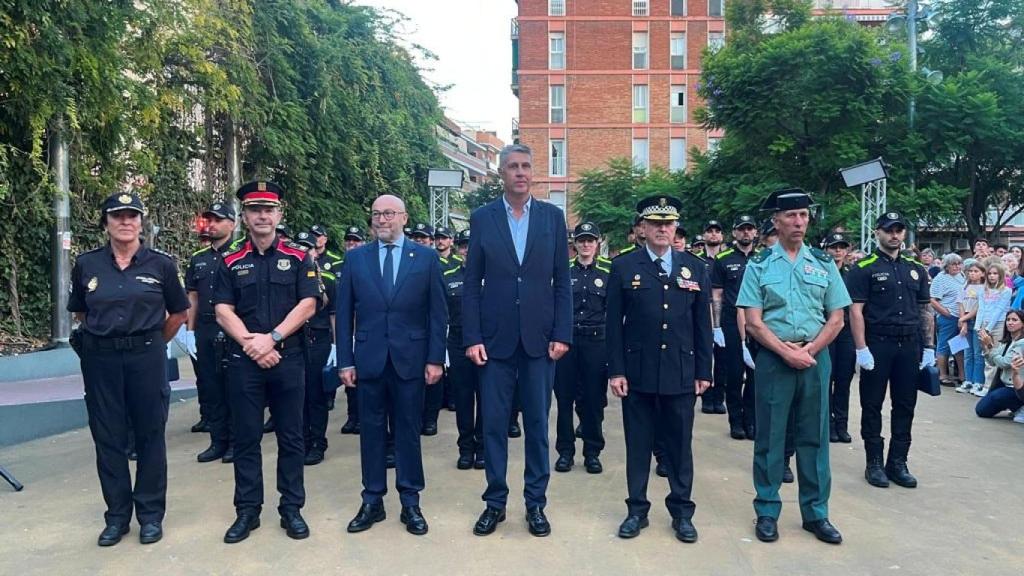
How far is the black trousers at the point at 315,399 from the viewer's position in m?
6.75

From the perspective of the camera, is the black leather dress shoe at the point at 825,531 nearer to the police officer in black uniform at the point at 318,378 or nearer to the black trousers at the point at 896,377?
the black trousers at the point at 896,377

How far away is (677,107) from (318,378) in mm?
39967

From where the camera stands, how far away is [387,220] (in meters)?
4.93

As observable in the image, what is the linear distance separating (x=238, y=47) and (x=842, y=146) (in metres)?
13.4

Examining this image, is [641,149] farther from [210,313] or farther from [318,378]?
[210,313]

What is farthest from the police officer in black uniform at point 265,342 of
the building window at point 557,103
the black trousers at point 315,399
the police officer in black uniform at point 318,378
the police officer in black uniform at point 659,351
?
the building window at point 557,103

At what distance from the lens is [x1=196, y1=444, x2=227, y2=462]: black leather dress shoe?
668 cm

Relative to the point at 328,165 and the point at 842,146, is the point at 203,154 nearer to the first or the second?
the point at 328,165

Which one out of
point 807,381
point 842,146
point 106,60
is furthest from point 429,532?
point 842,146

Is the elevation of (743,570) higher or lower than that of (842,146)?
lower

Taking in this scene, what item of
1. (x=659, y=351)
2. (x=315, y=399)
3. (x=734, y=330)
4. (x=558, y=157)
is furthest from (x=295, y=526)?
(x=558, y=157)

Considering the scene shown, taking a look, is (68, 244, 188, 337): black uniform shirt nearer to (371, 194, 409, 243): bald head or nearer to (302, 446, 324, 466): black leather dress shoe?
(371, 194, 409, 243): bald head

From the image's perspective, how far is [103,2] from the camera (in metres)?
9.16

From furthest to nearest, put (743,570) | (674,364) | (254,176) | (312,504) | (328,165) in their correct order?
A: 1. (328,165)
2. (254,176)
3. (312,504)
4. (674,364)
5. (743,570)
